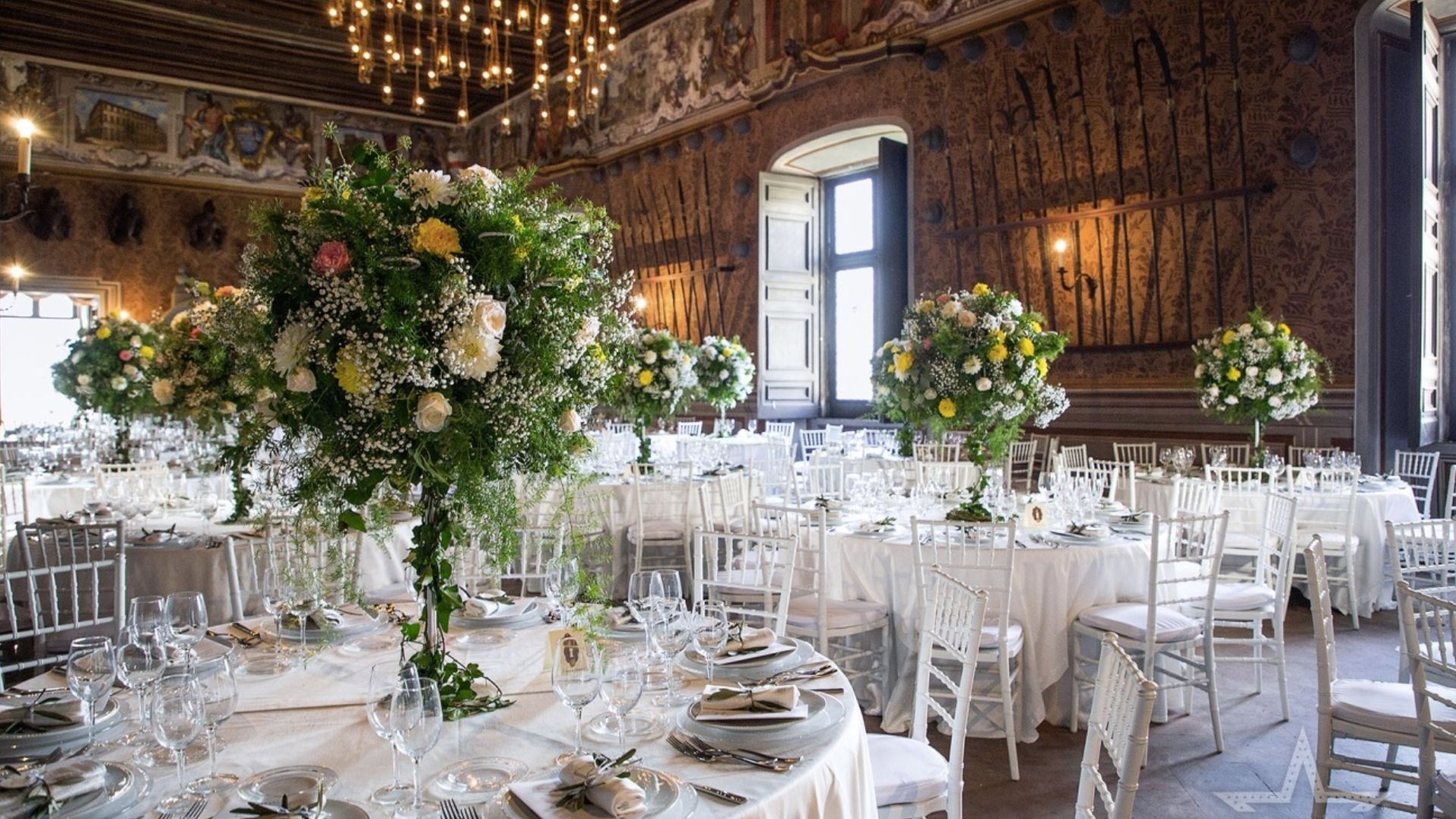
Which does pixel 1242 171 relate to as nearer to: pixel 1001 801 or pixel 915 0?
pixel 915 0

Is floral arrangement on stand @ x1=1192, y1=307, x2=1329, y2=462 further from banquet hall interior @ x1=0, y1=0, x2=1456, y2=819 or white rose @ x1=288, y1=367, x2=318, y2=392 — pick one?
white rose @ x1=288, y1=367, x2=318, y2=392

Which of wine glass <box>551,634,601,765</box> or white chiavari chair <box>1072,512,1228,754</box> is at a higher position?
wine glass <box>551,634,601,765</box>

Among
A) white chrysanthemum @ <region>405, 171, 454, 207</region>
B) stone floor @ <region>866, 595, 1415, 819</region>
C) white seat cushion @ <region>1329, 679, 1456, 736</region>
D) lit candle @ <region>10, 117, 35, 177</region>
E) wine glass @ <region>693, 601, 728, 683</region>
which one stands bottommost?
stone floor @ <region>866, 595, 1415, 819</region>

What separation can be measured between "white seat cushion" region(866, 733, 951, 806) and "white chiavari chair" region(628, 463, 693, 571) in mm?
4207

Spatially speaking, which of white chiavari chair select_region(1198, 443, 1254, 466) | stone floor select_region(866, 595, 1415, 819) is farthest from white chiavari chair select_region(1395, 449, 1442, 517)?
stone floor select_region(866, 595, 1415, 819)

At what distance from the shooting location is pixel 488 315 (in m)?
1.89

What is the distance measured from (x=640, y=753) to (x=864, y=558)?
2.93 metres

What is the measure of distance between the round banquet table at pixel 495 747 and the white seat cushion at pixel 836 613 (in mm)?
2059

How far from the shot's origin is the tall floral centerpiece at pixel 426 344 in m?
1.89

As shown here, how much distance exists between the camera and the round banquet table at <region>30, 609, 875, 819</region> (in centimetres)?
173

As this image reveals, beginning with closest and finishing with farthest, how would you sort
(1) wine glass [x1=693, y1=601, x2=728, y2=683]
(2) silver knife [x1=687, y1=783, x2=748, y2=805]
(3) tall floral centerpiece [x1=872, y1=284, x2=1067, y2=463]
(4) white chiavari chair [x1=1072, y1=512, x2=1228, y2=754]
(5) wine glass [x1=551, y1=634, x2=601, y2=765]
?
(2) silver knife [x1=687, y1=783, x2=748, y2=805] < (5) wine glass [x1=551, y1=634, x2=601, y2=765] < (1) wine glass [x1=693, y1=601, x2=728, y2=683] < (4) white chiavari chair [x1=1072, y1=512, x2=1228, y2=754] < (3) tall floral centerpiece [x1=872, y1=284, x2=1067, y2=463]

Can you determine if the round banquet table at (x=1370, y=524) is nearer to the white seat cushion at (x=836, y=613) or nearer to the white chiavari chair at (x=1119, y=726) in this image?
the white seat cushion at (x=836, y=613)

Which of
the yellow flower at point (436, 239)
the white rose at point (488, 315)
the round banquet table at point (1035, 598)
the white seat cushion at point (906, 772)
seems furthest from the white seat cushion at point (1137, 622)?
the yellow flower at point (436, 239)

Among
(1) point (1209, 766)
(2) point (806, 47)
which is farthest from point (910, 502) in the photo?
(2) point (806, 47)
